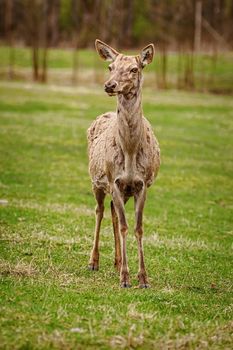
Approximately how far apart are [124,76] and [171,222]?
6.04 m

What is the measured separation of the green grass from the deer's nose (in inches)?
1440

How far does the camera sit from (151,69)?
52.4 m

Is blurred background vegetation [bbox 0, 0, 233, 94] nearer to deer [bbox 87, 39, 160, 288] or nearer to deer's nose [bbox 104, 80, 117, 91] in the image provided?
deer [bbox 87, 39, 160, 288]

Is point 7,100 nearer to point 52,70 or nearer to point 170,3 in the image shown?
point 52,70

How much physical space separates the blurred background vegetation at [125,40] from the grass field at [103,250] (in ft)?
64.2

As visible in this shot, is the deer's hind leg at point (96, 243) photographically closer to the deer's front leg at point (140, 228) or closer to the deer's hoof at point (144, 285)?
the deer's front leg at point (140, 228)

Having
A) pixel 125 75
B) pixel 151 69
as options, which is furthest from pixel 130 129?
pixel 151 69

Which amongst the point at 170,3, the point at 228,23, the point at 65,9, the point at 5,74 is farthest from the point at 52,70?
the point at 65,9

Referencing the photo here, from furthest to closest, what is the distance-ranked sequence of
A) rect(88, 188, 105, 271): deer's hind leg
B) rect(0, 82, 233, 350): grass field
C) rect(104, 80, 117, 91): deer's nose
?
1. rect(88, 188, 105, 271): deer's hind leg
2. rect(104, 80, 117, 91): deer's nose
3. rect(0, 82, 233, 350): grass field

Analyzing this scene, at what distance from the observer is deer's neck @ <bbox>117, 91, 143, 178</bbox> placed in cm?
931

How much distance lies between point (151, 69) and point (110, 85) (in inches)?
1740

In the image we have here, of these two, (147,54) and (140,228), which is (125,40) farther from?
(140,228)

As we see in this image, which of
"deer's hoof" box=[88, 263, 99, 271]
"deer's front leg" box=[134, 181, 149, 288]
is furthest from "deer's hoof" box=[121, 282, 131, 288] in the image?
"deer's hoof" box=[88, 263, 99, 271]

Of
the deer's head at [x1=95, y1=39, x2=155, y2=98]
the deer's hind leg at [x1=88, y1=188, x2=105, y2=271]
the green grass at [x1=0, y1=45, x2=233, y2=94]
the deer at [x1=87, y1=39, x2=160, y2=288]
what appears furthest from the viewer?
the green grass at [x1=0, y1=45, x2=233, y2=94]
